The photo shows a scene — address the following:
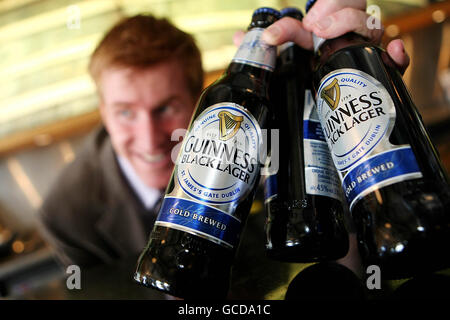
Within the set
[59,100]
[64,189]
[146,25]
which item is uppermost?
[59,100]

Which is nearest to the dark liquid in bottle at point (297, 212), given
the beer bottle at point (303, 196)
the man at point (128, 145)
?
the beer bottle at point (303, 196)

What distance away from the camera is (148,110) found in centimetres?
96

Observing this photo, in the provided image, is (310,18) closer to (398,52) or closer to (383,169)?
(398,52)

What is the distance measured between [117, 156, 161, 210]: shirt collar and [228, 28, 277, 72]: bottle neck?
0.80 meters

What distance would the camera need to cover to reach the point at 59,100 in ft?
7.38

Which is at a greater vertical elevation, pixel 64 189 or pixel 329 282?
pixel 64 189

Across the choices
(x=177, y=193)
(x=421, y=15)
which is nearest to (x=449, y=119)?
(x=421, y=15)

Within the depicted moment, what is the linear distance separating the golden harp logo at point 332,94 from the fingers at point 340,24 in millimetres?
95

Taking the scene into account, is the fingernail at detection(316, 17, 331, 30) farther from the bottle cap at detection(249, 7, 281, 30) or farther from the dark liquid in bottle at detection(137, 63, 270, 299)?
the dark liquid in bottle at detection(137, 63, 270, 299)

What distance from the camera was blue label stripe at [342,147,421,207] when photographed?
1.01 feet

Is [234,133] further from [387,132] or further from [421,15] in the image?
[421,15]

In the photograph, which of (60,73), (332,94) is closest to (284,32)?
(332,94)
